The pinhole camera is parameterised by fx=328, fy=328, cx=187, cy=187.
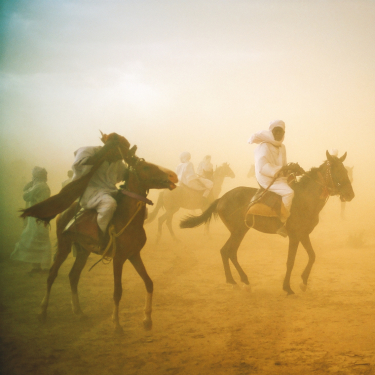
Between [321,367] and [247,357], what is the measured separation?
0.81 meters

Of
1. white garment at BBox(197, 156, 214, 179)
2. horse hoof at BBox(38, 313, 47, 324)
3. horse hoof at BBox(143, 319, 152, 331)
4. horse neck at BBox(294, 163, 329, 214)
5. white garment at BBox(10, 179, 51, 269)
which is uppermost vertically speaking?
white garment at BBox(197, 156, 214, 179)

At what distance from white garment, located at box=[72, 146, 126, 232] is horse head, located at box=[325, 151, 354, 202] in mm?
3893


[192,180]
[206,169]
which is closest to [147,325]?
[192,180]

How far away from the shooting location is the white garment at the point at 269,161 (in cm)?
649

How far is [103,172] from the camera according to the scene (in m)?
5.01

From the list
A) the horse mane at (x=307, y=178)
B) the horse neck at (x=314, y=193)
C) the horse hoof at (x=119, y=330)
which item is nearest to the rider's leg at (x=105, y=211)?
the horse hoof at (x=119, y=330)

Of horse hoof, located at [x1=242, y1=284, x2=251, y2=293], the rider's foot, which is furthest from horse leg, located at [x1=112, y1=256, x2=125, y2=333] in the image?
the rider's foot

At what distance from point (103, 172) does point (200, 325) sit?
2.73 meters

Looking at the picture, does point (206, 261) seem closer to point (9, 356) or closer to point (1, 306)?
point (1, 306)

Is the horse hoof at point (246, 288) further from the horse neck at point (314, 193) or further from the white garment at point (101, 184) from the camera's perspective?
the white garment at point (101, 184)

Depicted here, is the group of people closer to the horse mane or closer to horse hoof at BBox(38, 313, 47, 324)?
the horse mane

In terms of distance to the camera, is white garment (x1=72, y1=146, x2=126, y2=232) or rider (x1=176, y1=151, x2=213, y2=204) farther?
rider (x1=176, y1=151, x2=213, y2=204)

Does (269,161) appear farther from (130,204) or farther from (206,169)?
(206,169)

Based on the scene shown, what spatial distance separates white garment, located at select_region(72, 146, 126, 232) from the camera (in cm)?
459
